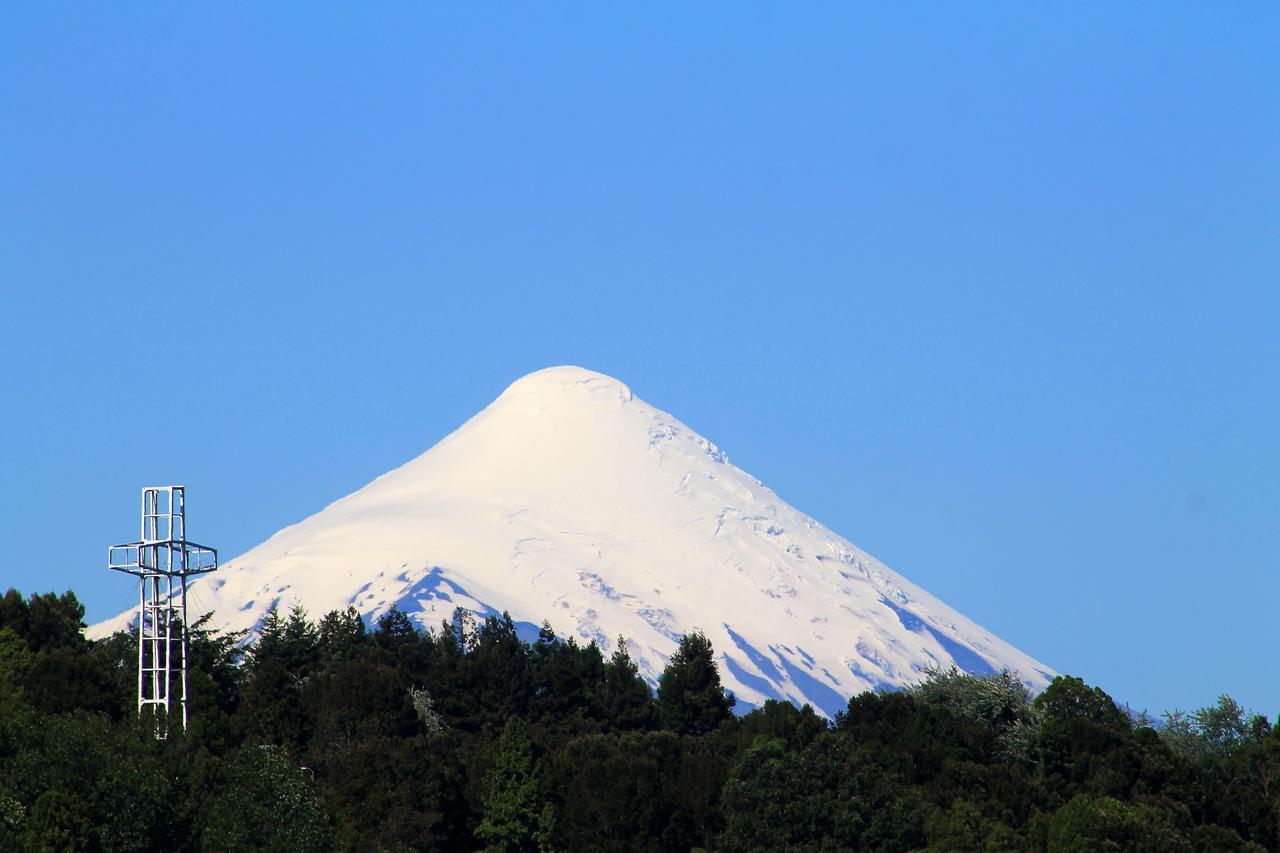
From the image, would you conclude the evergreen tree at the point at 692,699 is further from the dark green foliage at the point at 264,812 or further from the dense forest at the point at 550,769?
the dark green foliage at the point at 264,812

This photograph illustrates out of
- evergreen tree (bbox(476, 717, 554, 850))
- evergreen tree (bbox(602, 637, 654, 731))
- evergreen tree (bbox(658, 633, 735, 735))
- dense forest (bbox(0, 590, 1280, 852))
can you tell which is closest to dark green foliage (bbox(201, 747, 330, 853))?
dense forest (bbox(0, 590, 1280, 852))

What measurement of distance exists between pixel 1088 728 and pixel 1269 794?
994cm

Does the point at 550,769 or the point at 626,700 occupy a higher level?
the point at 626,700

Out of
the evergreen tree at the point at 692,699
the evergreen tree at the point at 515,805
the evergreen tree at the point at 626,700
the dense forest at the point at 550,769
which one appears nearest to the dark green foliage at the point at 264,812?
the dense forest at the point at 550,769

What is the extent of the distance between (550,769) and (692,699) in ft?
110

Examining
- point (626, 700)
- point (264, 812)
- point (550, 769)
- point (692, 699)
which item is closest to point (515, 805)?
point (550, 769)

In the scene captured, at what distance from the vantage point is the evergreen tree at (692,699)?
130 m

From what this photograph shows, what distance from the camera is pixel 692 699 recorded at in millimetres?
130125

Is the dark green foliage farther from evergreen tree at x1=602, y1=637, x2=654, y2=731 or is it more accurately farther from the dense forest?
evergreen tree at x1=602, y1=637, x2=654, y2=731

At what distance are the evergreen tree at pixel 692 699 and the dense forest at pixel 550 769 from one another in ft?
1.78

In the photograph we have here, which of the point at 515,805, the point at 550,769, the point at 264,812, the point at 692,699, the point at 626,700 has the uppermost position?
the point at 626,700

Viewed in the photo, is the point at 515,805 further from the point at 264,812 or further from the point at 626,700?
the point at 626,700

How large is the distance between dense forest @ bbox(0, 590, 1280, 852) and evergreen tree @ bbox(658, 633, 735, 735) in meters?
0.54

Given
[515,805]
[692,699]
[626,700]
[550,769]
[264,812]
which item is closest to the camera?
[264,812]
